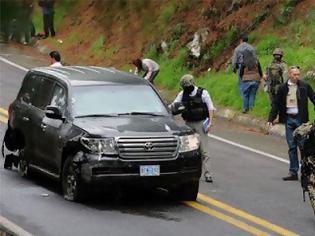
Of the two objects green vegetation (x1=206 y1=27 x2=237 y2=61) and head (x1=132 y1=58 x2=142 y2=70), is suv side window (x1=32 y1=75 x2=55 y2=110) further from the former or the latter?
green vegetation (x1=206 y1=27 x2=237 y2=61)

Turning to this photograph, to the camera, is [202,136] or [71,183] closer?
[71,183]

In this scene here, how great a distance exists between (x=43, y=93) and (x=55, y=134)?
120 cm

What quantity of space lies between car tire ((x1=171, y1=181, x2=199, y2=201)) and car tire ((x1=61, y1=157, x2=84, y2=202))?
4.18ft

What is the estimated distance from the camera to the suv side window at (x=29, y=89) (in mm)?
10555

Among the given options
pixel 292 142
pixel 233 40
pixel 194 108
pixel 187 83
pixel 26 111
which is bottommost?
pixel 292 142

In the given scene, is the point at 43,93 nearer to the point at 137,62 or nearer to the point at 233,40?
the point at 137,62

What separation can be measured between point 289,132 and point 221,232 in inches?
146

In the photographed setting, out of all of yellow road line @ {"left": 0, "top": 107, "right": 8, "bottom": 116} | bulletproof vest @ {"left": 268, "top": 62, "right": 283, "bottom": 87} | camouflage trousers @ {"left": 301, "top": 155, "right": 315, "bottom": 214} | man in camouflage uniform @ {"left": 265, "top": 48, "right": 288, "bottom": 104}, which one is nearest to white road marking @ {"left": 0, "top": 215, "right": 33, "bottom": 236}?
camouflage trousers @ {"left": 301, "top": 155, "right": 315, "bottom": 214}

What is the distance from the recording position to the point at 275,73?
15.9 metres

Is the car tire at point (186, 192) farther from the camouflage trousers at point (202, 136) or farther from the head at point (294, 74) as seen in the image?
the head at point (294, 74)

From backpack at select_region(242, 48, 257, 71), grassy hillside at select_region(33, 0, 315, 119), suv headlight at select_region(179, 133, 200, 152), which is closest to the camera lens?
suv headlight at select_region(179, 133, 200, 152)

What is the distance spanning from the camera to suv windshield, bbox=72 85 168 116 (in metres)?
9.30

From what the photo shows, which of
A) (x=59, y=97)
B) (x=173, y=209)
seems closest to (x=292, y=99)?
(x=173, y=209)

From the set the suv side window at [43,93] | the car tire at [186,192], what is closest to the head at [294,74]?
the car tire at [186,192]
